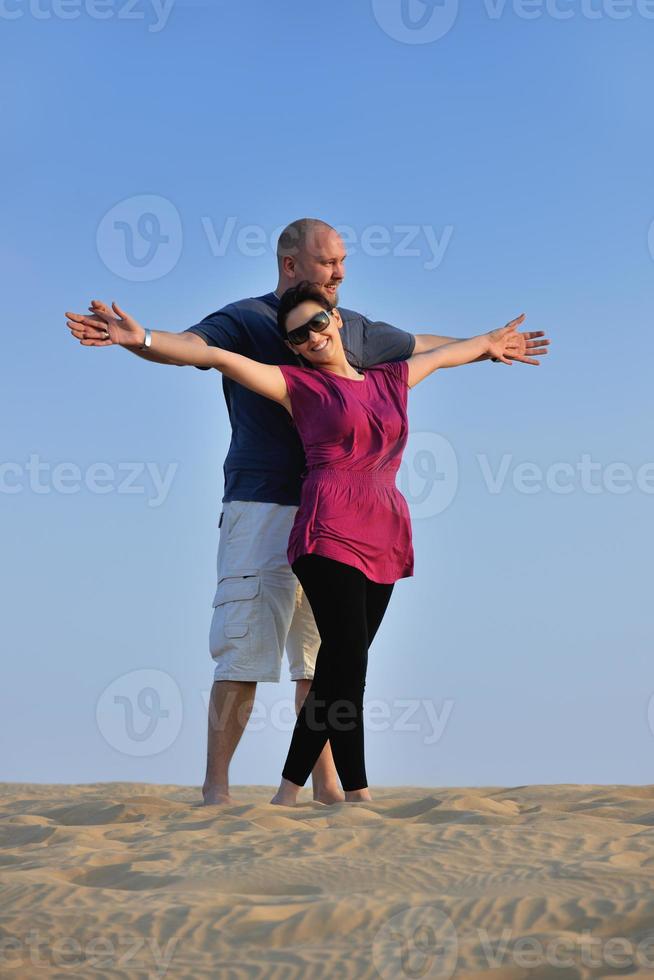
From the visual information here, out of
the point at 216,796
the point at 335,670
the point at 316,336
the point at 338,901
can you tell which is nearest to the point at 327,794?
the point at 216,796

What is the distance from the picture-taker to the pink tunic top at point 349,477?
14.1 feet

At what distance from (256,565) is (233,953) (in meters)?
2.57

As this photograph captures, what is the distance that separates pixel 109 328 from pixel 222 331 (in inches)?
29.6

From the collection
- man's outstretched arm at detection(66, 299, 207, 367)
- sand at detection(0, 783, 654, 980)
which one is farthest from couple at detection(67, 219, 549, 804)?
sand at detection(0, 783, 654, 980)

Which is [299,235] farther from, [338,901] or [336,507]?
[338,901]

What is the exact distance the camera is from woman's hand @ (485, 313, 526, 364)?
5117 mm

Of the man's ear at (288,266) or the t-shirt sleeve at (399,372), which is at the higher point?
the man's ear at (288,266)

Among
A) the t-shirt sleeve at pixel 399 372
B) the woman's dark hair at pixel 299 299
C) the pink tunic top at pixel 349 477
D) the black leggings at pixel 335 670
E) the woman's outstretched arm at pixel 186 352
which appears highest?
the woman's dark hair at pixel 299 299

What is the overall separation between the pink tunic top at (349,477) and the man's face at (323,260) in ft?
1.56

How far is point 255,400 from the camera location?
484 centimetres

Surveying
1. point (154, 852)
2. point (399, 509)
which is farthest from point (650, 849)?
point (399, 509)

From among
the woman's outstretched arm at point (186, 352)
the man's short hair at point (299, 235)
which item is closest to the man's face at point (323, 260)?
the man's short hair at point (299, 235)

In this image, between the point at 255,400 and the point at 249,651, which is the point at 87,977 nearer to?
the point at 249,651

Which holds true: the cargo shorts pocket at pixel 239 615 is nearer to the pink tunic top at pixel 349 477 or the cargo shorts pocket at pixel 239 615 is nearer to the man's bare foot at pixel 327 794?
the pink tunic top at pixel 349 477
